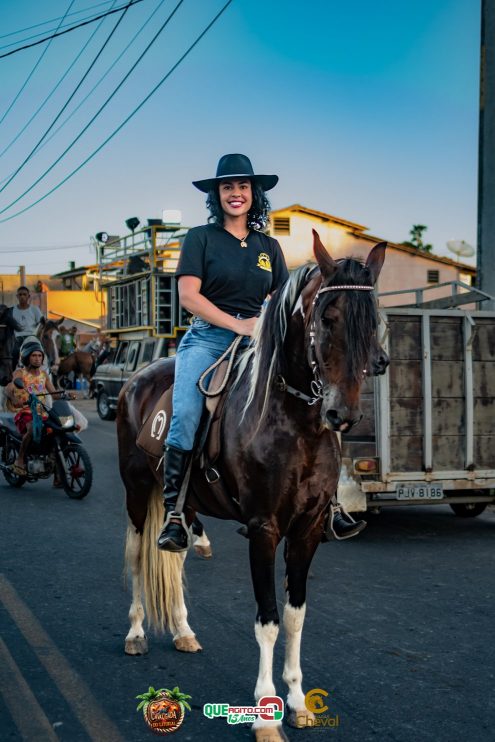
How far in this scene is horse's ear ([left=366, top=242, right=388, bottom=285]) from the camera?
11.6 ft

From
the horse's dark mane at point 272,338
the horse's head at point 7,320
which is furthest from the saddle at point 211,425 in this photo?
the horse's head at point 7,320

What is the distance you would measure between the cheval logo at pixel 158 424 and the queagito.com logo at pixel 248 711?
1.57 m

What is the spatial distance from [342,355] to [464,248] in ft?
37.0

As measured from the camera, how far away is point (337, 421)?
330cm

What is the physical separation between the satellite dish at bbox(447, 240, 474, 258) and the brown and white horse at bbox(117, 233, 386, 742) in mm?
10410

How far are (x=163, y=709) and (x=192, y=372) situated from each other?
1.74 m

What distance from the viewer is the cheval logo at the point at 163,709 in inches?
145

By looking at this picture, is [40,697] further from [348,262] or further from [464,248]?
[464,248]

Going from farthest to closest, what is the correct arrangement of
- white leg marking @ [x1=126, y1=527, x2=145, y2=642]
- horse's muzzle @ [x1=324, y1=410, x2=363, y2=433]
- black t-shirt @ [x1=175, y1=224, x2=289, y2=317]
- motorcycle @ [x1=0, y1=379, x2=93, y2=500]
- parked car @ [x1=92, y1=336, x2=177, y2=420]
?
parked car @ [x1=92, y1=336, x2=177, y2=420] → motorcycle @ [x1=0, y1=379, x2=93, y2=500] → white leg marking @ [x1=126, y1=527, x2=145, y2=642] → black t-shirt @ [x1=175, y1=224, x2=289, y2=317] → horse's muzzle @ [x1=324, y1=410, x2=363, y2=433]

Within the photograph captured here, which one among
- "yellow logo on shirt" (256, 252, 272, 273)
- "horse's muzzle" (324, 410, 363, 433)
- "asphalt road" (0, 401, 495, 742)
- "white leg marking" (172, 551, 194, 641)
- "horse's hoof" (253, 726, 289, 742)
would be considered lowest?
"asphalt road" (0, 401, 495, 742)

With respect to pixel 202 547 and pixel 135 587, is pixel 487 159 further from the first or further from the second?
pixel 135 587

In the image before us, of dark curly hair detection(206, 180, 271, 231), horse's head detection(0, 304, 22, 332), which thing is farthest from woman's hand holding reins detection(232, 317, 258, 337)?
horse's head detection(0, 304, 22, 332)

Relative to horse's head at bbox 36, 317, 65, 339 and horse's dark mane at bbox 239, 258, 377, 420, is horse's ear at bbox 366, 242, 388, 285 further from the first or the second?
horse's head at bbox 36, 317, 65, 339

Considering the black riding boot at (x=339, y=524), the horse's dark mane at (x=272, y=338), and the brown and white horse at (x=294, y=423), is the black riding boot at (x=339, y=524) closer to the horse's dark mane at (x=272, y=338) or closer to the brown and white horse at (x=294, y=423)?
the brown and white horse at (x=294, y=423)
